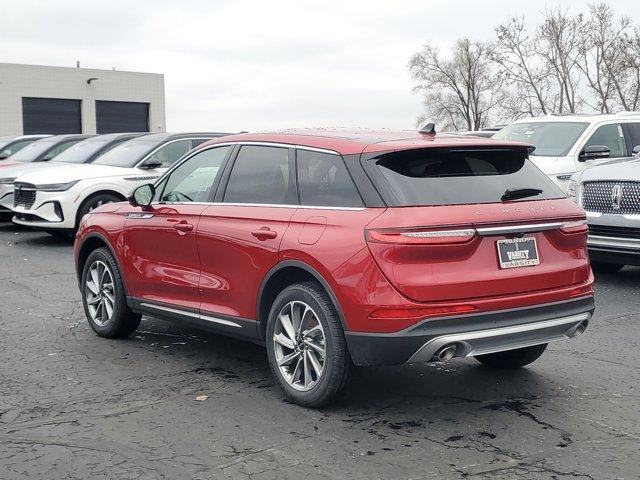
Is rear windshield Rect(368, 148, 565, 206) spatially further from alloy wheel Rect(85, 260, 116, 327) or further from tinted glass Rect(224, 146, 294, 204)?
alloy wheel Rect(85, 260, 116, 327)

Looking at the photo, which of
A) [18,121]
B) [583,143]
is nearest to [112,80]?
[18,121]

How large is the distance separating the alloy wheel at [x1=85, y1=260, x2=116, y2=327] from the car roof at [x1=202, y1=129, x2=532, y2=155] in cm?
197

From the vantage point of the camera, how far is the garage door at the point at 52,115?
58.6 metres

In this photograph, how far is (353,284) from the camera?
16.8ft

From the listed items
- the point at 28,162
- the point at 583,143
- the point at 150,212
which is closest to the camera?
the point at 150,212

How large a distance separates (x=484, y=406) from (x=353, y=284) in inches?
47.2

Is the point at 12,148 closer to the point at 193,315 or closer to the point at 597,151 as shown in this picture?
the point at 597,151

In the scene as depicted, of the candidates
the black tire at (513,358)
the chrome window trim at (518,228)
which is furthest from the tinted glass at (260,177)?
the black tire at (513,358)

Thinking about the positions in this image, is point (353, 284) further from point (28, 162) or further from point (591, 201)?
point (28, 162)

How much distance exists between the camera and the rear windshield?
5.25 meters

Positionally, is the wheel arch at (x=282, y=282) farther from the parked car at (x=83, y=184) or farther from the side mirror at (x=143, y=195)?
the parked car at (x=83, y=184)

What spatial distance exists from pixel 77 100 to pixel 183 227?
56.6 m

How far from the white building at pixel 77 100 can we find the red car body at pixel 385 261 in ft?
179

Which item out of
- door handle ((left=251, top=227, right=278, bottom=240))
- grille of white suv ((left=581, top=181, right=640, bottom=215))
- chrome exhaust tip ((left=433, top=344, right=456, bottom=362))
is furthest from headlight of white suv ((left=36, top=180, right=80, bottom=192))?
chrome exhaust tip ((left=433, top=344, right=456, bottom=362))
